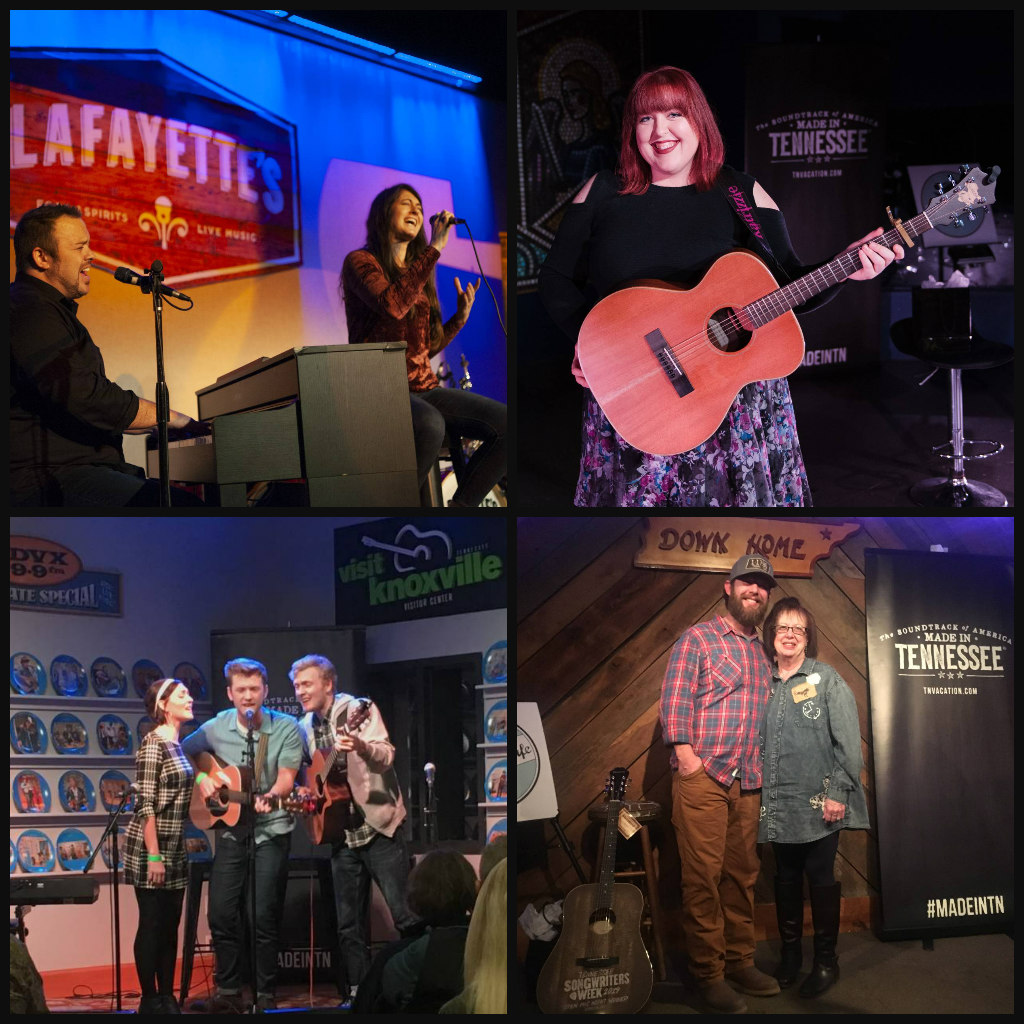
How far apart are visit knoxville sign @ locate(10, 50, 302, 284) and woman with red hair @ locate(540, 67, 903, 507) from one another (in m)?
1.31

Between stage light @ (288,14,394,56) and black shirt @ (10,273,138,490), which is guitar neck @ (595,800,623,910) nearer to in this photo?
black shirt @ (10,273,138,490)

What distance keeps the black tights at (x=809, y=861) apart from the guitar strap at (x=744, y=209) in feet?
6.39

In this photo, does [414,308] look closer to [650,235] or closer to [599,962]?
[650,235]

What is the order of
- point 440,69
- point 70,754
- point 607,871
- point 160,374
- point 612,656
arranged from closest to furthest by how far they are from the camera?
point 160,374
point 607,871
point 70,754
point 612,656
point 440,69

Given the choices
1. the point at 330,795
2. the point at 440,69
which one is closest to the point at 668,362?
the point at 440,69

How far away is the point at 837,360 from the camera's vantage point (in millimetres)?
8312

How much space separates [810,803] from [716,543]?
97 centimetres

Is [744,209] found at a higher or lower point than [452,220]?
lower

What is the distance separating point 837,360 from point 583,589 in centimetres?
434

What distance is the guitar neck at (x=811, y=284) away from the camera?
3924mm

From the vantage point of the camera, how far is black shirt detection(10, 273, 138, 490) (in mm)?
4328

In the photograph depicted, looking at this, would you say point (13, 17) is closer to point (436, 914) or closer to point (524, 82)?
point (436, 914)

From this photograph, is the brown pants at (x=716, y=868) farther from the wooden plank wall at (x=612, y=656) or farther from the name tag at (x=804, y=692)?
the name tag at (x=804, y=692)

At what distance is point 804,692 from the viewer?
4.43 meters
